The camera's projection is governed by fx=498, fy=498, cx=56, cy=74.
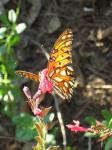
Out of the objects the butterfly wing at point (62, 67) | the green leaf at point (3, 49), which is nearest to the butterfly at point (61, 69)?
the butterfly wing at point (62, 67)

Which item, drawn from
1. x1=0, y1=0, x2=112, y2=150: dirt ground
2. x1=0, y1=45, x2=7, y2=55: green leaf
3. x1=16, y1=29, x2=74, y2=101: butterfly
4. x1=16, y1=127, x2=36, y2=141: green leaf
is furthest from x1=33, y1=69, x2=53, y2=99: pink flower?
x1=0, y1=0, x2=112, y2=150: dirt ground

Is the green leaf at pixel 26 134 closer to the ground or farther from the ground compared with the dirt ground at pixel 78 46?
closer to the ground

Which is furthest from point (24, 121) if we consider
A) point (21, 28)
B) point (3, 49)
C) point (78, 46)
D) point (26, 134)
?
point (78, 46)

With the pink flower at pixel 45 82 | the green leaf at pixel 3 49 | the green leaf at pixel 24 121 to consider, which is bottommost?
the pink flower at pixel 45 82

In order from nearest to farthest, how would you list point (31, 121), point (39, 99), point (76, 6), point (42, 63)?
point (39, 99)
point (31, 121)
point (42, 63)
point (76, 6)

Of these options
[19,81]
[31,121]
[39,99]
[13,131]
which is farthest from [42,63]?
[39,99]

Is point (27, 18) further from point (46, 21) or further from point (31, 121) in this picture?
point (31, 121)

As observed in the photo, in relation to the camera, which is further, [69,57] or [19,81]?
[19,81]

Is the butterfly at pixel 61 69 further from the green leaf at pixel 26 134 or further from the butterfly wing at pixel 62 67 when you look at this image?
the green leaf at pixel 26 134
